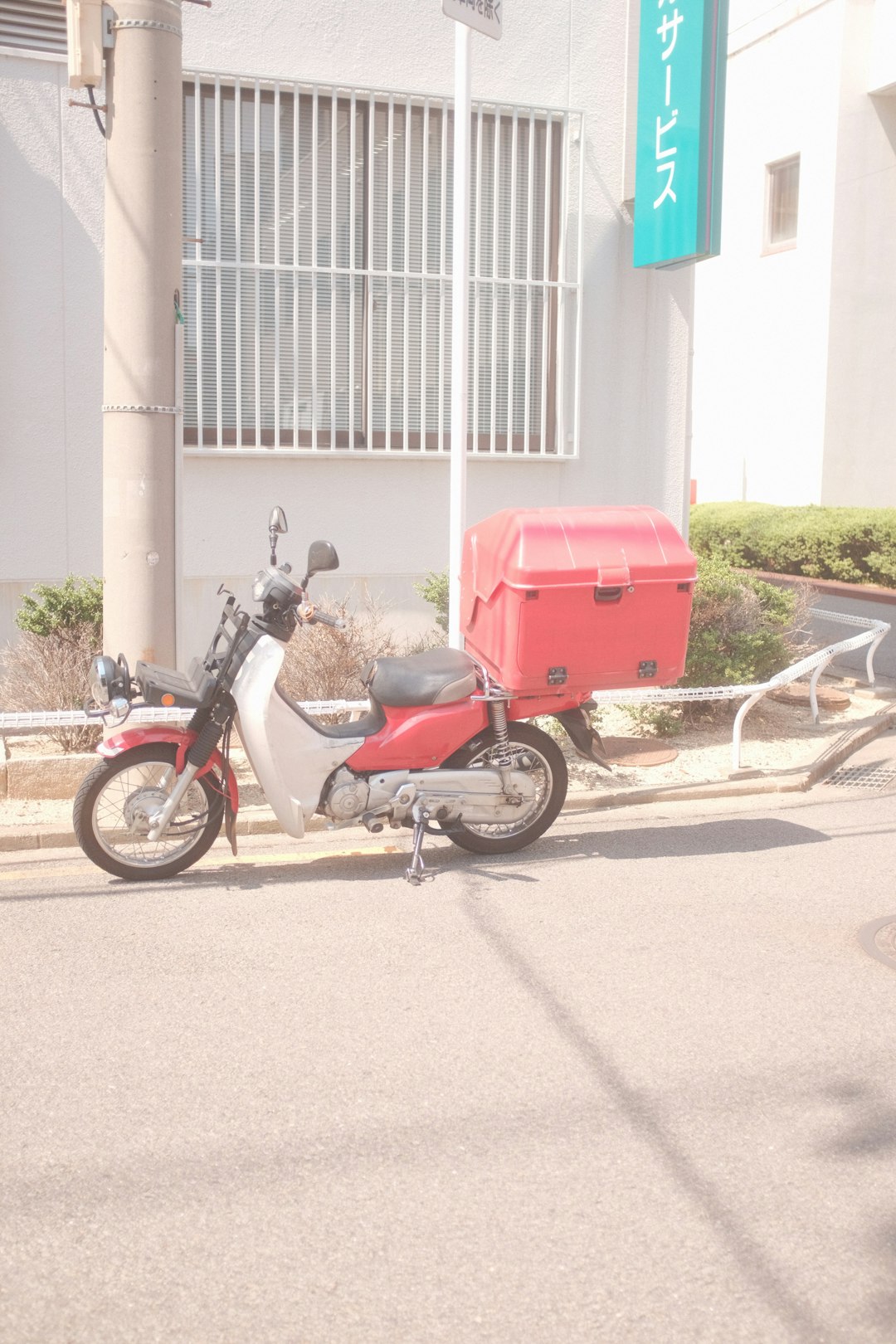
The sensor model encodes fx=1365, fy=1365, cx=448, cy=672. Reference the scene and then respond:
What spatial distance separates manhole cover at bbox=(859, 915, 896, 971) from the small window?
18434 millimetres

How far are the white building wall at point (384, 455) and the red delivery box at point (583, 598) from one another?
3430 mm

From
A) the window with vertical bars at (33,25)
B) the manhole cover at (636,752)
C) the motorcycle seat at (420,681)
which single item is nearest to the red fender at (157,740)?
the motorcycle seat at (420,681)

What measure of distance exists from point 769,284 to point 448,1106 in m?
20.5

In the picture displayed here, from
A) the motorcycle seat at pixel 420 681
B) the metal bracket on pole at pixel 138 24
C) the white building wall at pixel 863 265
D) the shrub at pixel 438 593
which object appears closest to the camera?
the motorcycle seat at pixel 420 681

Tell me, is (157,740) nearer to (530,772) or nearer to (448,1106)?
(530,772)

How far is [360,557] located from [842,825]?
417cm

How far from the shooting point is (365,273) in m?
9.66

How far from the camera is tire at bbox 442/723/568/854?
252 inches

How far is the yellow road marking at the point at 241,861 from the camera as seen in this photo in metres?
6.12

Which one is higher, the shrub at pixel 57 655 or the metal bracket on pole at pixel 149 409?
the metal bracket on pole at pixel 149 409

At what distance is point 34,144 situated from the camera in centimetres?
879

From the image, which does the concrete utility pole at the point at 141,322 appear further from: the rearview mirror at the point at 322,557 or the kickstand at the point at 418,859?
the kickstand at the point at 418,859

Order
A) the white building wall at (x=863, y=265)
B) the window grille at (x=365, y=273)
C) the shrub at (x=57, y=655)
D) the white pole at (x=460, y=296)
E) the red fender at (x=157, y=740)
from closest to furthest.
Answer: the red fender at (x=157, y=740) → the white pole at (x=460, y=296) → the shrub at (x=57, y=655) → the window grille at (x=365, y=273) → the white building wall at (x=863, y=265)

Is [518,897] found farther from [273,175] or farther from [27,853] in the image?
[273,175]
